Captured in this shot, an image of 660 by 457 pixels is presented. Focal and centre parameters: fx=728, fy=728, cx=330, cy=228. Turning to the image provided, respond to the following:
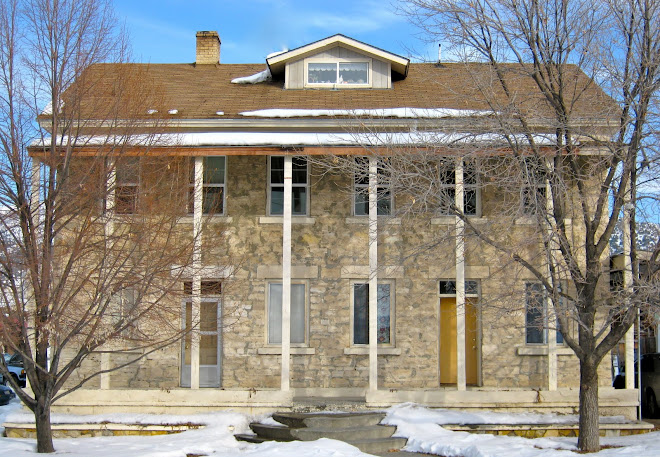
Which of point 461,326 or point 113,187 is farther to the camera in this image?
point 461,326

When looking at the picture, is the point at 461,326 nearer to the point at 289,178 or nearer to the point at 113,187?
the point at 289,178

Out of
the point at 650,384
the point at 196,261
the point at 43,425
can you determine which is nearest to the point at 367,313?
the point at 196,261

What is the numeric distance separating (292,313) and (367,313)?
1.53 m

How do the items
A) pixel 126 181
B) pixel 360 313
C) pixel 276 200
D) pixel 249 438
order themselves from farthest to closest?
pixel 276 200, pixel 360 313, pixel 249 438, pixel 126 181

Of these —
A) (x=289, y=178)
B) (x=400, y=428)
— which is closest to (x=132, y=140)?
(x=289, y=178)

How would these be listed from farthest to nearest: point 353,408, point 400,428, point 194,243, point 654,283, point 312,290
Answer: point 312,290 < point 353,408 < point 400,428 < point 194,243 < point 654,283

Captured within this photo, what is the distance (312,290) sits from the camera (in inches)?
583

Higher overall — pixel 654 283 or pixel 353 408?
pixel 654 283

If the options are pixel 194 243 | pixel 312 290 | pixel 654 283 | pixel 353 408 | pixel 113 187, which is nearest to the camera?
pixel 654 283

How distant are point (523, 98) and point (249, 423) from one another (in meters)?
6.95

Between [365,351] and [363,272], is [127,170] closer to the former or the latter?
[363,272]

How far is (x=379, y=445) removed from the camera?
1105 cm

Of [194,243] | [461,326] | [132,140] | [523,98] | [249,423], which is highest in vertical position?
[523,98]

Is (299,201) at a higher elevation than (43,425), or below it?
higher
